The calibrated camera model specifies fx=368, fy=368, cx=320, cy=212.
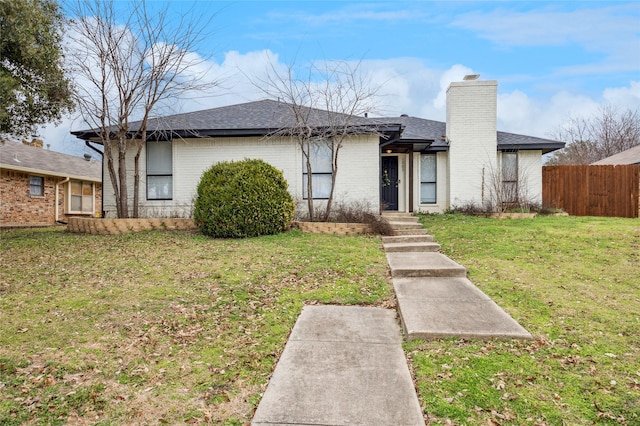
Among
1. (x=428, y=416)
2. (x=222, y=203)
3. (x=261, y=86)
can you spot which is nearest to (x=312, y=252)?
(x=222, y=203)

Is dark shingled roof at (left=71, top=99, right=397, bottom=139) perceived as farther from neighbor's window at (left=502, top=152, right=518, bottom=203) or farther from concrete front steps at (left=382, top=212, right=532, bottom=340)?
concrete front steps at (left=382, top=212, right=532, bottom=340)

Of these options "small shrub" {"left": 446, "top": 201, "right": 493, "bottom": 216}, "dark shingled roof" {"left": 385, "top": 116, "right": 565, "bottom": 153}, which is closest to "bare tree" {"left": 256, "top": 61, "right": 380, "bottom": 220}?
"dark shingled roof" {"left": 385, "top": 116, "right": 565, "bottom": 153}

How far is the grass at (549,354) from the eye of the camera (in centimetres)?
244

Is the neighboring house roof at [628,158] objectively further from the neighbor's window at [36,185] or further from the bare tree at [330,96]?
the neighbor's window at [36,185]

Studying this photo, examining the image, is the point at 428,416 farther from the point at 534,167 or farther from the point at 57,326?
the point at 534,167

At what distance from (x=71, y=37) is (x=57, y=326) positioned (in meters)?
9.18

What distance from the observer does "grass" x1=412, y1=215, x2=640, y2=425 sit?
8.00 ft

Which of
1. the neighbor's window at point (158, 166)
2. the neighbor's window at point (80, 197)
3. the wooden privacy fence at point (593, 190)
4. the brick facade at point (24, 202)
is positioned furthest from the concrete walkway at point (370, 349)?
the neighbor's window at point (80, 197)

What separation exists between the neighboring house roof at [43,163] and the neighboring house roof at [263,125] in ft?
26.2

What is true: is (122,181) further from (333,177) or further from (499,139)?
(499,139)

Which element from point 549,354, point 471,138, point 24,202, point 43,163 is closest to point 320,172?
point 471,138

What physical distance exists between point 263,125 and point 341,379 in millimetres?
9821

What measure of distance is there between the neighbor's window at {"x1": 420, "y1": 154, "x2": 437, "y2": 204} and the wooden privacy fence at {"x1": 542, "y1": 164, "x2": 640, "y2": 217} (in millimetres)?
4340

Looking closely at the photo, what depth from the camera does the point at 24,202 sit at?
17000 mm
